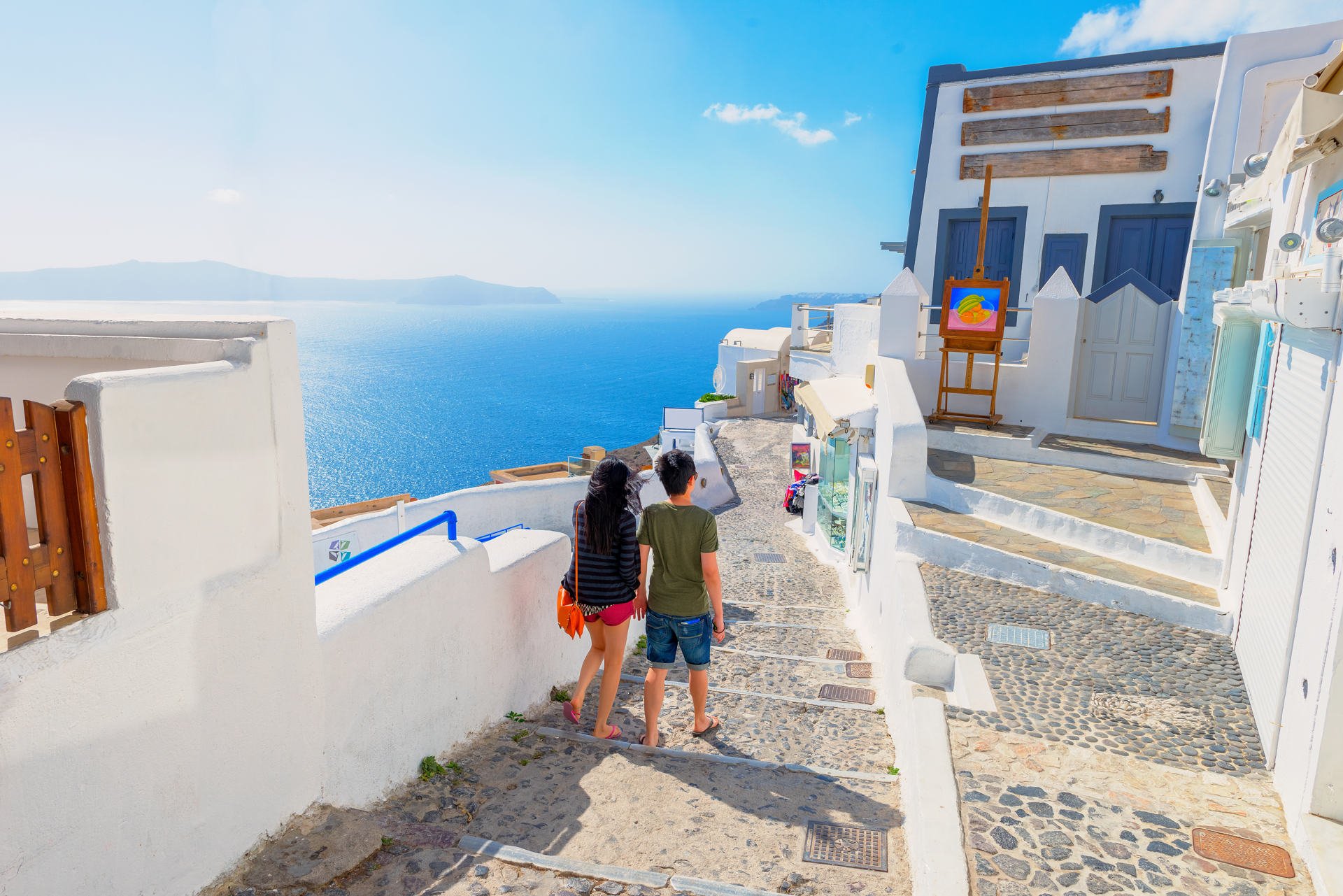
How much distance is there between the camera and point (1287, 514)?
4852 millimetres

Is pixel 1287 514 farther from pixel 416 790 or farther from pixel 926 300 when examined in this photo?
pixel 926 300

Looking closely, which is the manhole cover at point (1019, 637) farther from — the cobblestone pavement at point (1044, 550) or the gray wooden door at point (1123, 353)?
the gray wooden door at point (1123, 353)

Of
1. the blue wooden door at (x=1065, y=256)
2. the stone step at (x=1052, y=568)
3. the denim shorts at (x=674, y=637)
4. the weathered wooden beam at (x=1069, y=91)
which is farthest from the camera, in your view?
the blue wooden door at (x=1065, y=256)

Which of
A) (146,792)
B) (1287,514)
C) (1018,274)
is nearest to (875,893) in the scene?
(146,792)

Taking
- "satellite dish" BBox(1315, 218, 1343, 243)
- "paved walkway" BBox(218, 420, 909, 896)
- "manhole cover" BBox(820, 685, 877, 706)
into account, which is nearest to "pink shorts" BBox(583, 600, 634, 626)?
"paved walkway" BBox(218, 420, 909, 896)

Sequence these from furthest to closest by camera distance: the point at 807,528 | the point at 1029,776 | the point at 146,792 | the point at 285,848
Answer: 1. the point at 807,528
2. the point at 1029,776
3. the point at 285,848
4. the point at 146,792

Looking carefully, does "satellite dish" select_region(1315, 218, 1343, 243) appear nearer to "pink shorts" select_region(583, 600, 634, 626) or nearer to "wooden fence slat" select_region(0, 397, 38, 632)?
"pink shorts" select_region(583, 600, 634, 626)

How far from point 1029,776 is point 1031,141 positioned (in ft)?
45.4

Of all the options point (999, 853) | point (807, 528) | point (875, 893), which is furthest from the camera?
point (807, 528)

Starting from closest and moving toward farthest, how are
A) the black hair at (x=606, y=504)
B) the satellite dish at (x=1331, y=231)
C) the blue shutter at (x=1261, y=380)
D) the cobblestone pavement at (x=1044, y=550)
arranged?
1. the satellite dish at (x=1331, y=231)
2. the black hair at (x=606, y=504)
3. the blue shutter at (x=1261, y=380)
4. the cobblestone pavement at (x=1044, y=550)

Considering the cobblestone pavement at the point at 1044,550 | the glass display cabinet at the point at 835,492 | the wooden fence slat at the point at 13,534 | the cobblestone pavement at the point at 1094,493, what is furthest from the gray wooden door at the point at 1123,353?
the wooden fence slat at the point at 13,534

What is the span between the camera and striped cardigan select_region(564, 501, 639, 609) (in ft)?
15.1

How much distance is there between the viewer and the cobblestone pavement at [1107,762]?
365 cm

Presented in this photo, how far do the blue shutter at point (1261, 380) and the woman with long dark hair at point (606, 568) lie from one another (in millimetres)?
4632
